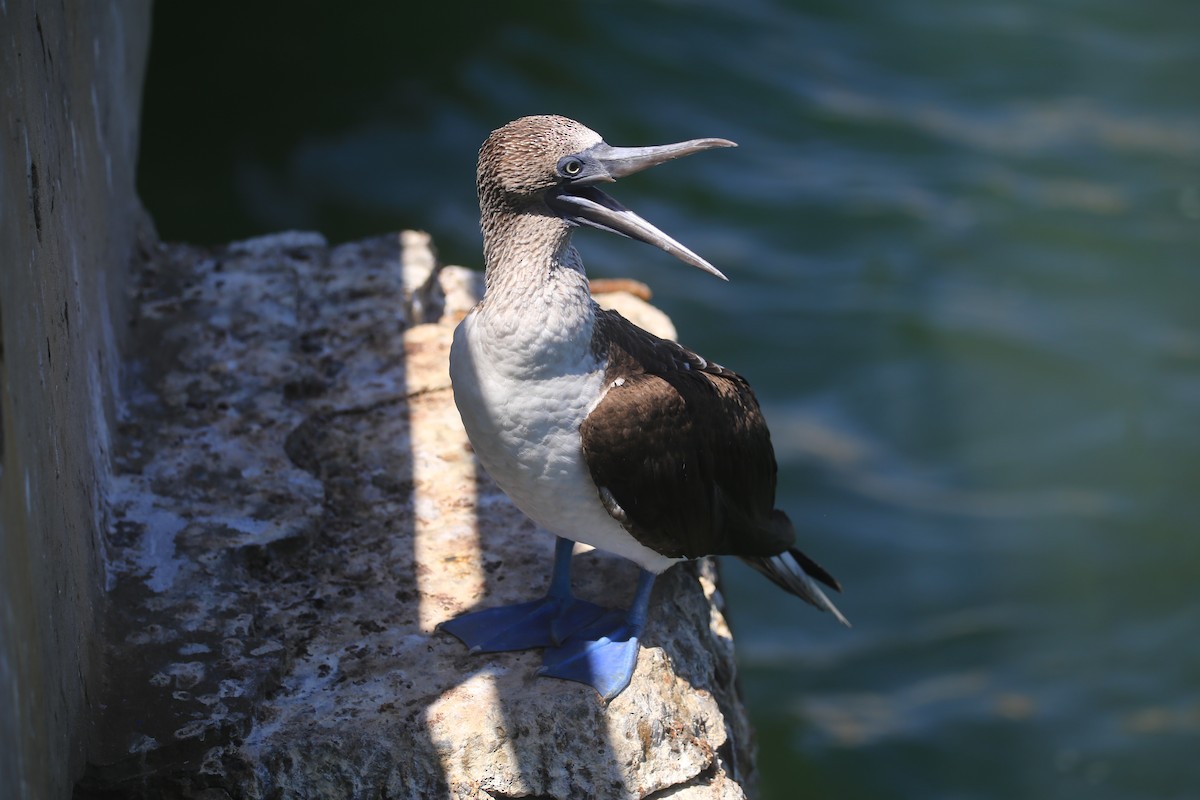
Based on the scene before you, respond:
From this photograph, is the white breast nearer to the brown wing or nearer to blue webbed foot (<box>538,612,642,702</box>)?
the brown wing

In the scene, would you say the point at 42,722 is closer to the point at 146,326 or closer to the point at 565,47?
the point at 146,326

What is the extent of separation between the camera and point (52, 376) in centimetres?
317

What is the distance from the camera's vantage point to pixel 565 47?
11602 mm

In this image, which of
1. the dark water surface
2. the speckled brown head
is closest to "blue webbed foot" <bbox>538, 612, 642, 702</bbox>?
the speckled brown head

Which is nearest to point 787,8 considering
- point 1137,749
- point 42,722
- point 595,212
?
point 1137,749

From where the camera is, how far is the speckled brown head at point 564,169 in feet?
11.0

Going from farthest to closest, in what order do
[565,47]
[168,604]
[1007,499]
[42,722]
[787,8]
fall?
1. [787,8]
2. [565,47]
3. [1007,499]
4. [168,604]
5. [42,722]

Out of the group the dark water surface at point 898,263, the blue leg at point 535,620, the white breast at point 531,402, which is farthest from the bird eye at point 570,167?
the dark water surface at point 898,263

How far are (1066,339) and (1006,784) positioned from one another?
140 inches

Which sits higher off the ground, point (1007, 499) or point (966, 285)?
point (966, 285)

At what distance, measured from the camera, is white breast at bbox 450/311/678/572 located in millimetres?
3365

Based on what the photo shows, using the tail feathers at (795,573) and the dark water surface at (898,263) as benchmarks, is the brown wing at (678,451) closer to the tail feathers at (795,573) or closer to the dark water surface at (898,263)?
the tail feathers at (795,573)

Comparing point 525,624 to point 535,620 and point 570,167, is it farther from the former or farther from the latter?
point 570,167

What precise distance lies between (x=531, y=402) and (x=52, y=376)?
1.12 m
